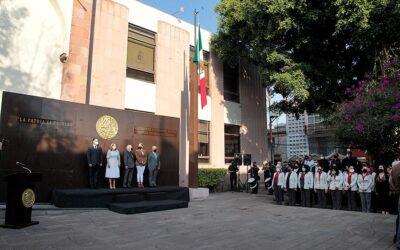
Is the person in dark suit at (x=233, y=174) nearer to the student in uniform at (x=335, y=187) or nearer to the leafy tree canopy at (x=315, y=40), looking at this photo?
the leafy tree canopy at (x=315, y=40)

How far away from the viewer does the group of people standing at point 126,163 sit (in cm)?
1163

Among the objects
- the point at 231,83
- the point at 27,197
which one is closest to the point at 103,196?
the point at 27,197

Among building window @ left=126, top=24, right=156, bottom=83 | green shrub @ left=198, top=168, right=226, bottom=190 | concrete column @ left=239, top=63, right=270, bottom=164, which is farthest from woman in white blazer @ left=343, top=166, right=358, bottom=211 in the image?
building window @ left=126, top=24, right=156, bottom=83

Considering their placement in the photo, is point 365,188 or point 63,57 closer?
point 365,188

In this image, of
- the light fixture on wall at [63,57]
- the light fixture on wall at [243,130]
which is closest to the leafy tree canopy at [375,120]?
the light fixture on wall at [243,130]

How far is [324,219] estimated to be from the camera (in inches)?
372

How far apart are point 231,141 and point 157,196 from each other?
906 cm

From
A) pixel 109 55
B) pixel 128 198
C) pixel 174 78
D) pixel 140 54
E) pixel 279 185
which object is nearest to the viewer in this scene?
pixel 128 198

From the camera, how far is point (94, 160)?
1153 cm

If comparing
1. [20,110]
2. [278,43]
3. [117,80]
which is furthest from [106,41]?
[278,43]

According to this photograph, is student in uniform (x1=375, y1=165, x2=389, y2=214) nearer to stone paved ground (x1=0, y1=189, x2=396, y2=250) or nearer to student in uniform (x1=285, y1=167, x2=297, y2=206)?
stone paved ground (x1=0, y1=189, x2=396, y2=250)

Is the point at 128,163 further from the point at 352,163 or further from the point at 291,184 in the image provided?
the point at 352,163

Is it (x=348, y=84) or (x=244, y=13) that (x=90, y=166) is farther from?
(x=348, y=84)

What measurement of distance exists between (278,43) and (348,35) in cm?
313
